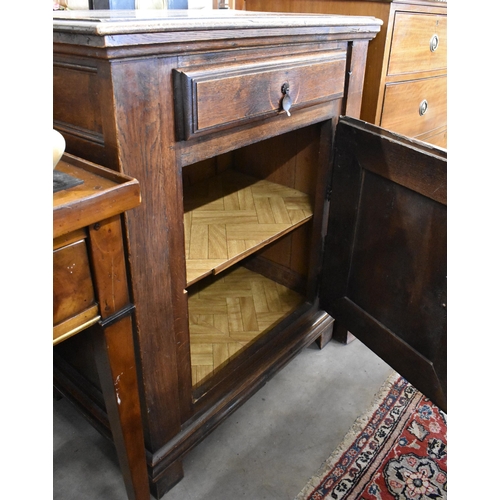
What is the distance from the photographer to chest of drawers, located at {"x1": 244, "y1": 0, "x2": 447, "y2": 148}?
110 cm

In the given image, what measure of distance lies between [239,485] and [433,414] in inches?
20.6

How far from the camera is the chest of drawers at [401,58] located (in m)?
1.10

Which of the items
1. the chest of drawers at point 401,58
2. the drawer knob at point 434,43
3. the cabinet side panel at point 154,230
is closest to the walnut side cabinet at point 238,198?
the cabinet side panel at point 154,230

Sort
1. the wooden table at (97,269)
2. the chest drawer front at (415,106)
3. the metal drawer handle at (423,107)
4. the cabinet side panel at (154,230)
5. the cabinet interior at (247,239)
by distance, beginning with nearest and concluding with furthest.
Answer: the wooden table at (97,269), the cabinet side panel at (154,230), the cabinet interior at (247,239), the chest drawer front at (415,106), the metal drawer handle at (423,107)

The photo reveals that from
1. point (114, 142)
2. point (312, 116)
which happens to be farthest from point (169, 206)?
point (312, 116)

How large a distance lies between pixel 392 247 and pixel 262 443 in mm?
546

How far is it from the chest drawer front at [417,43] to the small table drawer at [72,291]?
0.92 meters

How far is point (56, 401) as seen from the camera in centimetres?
120

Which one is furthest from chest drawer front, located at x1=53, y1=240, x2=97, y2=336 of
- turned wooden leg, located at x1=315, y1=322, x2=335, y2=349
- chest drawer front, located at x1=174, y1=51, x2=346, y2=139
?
turned wooden leg, located at x1=315, y1=322, x2=335, y2=349

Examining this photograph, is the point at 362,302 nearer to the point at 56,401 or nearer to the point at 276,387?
the point at 276,387

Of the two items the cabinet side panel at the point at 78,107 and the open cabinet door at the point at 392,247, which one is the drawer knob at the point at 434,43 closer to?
the open cabinet door at the point at 392,247

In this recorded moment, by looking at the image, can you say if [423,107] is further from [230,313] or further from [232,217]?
[230,313]

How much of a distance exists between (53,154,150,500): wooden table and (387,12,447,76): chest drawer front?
86cm

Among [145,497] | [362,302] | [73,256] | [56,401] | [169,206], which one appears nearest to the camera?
[73,256]
